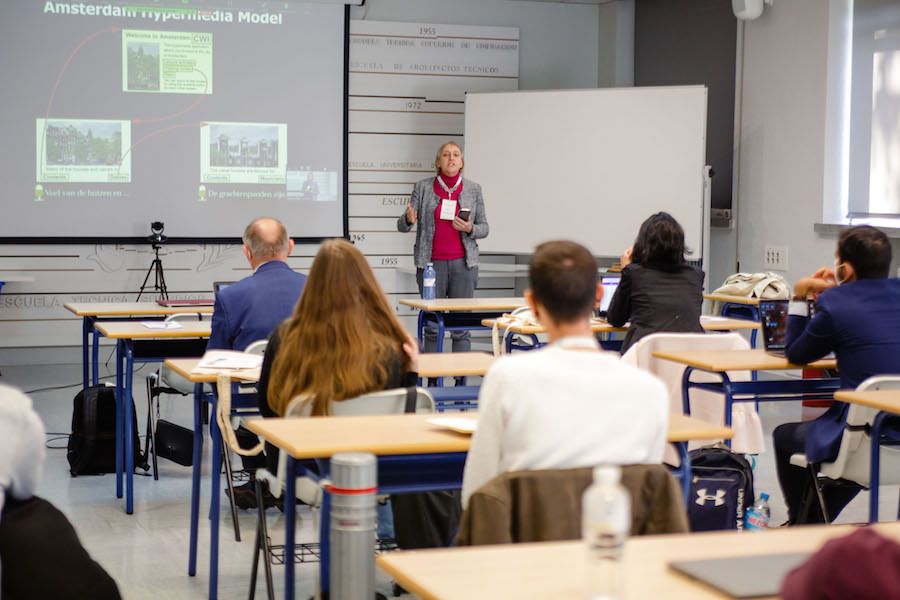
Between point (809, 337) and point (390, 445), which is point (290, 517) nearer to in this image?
point (390, 445)

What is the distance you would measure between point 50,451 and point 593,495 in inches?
202

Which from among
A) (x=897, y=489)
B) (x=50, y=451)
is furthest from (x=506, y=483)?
(x=50, y=451)

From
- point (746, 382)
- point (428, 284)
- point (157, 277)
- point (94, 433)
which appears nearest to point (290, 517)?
point (746, 382)

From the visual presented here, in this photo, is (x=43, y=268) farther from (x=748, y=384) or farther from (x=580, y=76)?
(x=748, y=384)

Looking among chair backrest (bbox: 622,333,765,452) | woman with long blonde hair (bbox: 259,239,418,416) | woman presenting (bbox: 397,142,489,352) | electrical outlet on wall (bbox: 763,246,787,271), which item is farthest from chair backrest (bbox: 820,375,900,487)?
electrical outlet on wall (bbox: 763,246,787,271)

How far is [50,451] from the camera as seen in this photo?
6039mm

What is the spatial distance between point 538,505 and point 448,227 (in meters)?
6.09

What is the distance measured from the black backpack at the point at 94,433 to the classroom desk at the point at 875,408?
321 cm

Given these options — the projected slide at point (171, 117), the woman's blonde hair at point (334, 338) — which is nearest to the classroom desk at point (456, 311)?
the projected slide at point (171, 117)

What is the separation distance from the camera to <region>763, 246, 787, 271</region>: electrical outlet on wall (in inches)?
333

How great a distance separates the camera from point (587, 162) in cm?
930

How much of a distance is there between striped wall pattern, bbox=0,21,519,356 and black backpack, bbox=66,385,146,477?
3950mm

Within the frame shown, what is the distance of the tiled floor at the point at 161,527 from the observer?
13.0 feet

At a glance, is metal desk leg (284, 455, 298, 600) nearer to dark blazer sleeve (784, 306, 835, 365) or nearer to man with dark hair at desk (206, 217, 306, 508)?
man with dark hair at desk (206, 217, 306, 508)
